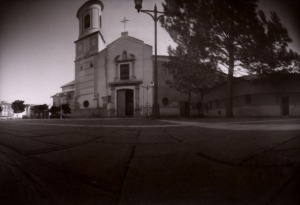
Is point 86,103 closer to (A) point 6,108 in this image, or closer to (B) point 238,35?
(A) point 6,108

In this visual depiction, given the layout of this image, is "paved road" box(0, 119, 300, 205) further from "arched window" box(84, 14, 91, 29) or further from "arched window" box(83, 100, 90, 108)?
"arched window" box(84, 14, 91, 29)

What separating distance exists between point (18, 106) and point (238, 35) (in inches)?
49.3

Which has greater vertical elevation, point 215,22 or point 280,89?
point 215,22

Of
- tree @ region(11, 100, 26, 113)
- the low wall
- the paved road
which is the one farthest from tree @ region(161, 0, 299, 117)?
tree @ region(11, 100, 26, 113)

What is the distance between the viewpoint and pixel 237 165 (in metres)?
0.81

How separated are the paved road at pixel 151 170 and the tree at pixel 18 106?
221mm

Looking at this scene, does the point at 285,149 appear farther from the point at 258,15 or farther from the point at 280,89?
the point at 258,15

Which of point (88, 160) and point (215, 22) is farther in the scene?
point (215, 22)

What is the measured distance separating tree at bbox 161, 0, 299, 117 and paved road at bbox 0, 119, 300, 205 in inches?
14.8

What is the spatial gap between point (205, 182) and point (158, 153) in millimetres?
242

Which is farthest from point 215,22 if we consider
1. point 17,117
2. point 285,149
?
point 17,117

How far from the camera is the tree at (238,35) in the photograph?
37.5 inches

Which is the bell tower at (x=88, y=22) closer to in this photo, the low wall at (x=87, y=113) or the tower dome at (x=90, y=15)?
the tower dome at (x=90, y=15)

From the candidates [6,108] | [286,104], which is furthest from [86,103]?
[286,104]
